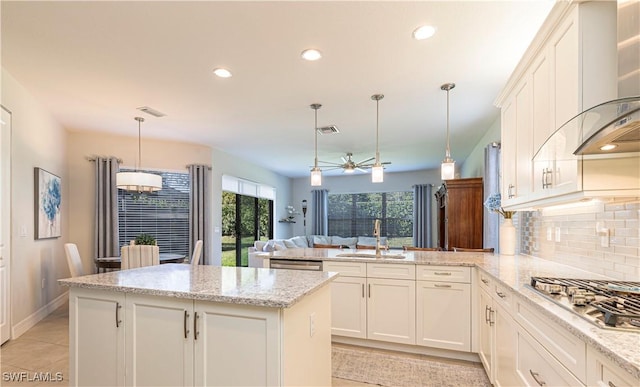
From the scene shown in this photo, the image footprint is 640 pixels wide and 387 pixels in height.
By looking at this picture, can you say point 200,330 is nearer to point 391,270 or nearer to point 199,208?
point 391,270

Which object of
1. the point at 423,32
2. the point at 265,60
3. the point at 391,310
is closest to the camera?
the point at 423,32

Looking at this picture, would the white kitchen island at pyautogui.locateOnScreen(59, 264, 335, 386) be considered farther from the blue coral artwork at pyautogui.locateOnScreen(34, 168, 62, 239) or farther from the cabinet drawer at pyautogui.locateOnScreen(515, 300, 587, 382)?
the blue coral artwork at pyautogui.locateOnScreen(34, 168, 62, 239)

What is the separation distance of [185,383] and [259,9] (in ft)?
7.43

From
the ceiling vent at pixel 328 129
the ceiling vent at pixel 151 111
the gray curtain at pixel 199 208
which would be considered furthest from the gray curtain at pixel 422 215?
the ceiling vent at pixel 151 111

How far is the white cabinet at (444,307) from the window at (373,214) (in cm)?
598


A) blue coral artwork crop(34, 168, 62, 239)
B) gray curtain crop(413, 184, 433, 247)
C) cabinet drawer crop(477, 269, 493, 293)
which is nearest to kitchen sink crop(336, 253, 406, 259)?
cabinet drawer crop(477, 269, 493, 293)

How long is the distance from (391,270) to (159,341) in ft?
6.65

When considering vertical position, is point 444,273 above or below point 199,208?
below

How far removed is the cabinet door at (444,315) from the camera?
2795 millimetres

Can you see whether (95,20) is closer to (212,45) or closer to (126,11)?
(126,11)

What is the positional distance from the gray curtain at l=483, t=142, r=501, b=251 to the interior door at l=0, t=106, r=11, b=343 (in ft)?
17.4

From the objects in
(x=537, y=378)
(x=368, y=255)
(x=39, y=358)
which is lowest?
(x=39, y=358)

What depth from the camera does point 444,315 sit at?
2854mm

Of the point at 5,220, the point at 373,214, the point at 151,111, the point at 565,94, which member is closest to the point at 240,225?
the point at 151,111
